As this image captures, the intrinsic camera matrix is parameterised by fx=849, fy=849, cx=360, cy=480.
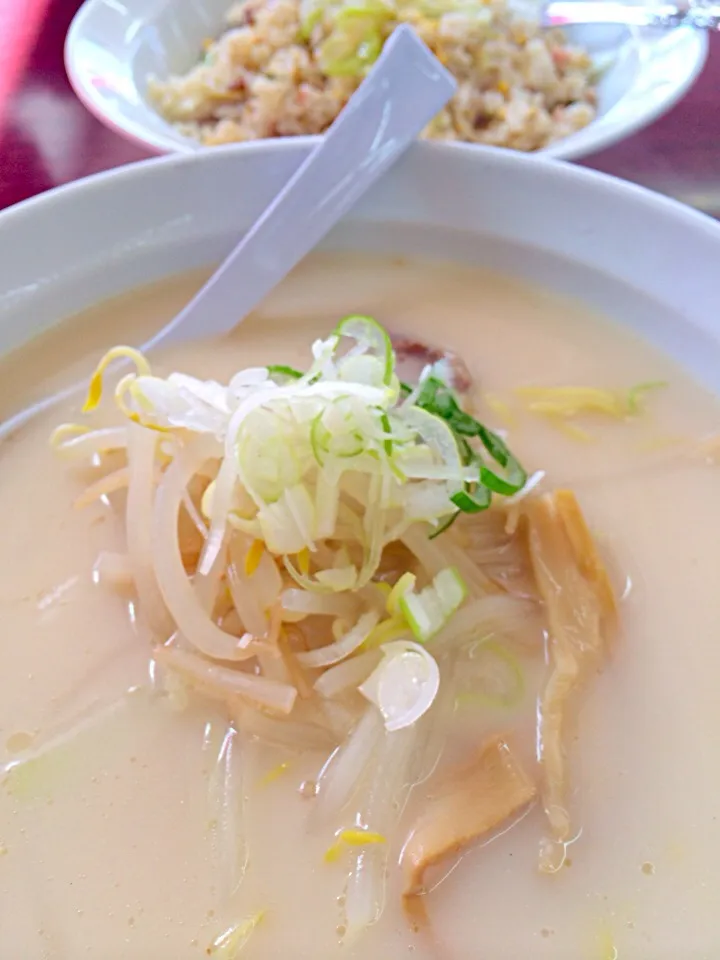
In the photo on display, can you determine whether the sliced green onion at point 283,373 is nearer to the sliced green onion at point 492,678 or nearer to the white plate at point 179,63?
the sliced green onion at point 492,678

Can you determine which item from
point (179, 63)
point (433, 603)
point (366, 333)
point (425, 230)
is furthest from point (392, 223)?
point (179, 63)

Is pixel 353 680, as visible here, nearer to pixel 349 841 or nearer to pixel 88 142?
pixel 349 841

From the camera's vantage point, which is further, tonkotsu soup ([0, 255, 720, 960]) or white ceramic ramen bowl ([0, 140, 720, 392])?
white ceramic ramen bowl ([0, 140, 720, 392])

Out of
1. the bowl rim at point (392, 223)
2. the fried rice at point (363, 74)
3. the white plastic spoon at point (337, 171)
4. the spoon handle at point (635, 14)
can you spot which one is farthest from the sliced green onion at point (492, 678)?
the spoon handle at point (635, 14)

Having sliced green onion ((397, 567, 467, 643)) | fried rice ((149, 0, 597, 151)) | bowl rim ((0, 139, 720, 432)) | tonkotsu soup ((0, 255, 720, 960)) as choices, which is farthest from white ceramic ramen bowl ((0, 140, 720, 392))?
sliced green onion ((397, 567, 467, 643))

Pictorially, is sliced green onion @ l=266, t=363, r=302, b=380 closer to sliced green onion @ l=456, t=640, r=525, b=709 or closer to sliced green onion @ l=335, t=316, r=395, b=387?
sliced green onion @ l=335, t=316, r=395, b=387

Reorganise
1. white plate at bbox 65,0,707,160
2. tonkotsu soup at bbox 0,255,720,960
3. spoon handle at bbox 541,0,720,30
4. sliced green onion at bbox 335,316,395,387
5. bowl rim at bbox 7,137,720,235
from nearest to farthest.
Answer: tonkotsu soup at bbox 0,255,720,960, sliced green onion at bbox 335,316,395,387, bowl rim at bbox 7,137,720,235, white plate at bbox 65,0,707,160, spoon handle at bbox 541,0,720,30
